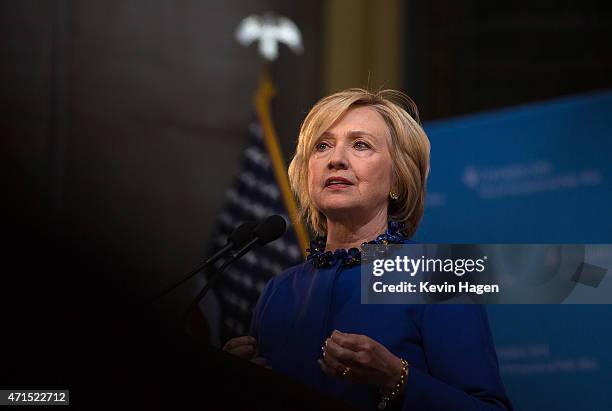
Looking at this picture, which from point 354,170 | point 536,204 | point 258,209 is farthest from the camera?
point 258,209

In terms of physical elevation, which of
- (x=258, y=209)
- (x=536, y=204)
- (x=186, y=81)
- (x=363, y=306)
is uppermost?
(x=186, y=81)

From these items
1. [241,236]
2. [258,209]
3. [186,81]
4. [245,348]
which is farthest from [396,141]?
[186,81]

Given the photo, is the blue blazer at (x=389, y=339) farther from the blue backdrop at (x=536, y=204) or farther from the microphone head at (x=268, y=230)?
the blue backdrop at (x=536, y=204)

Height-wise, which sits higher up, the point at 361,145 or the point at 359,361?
the point at 361,145

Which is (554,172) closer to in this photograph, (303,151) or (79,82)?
(303,151)

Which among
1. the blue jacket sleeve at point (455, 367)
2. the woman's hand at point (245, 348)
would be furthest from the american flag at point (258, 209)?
the blue jacket sleeve at point (455, 367)

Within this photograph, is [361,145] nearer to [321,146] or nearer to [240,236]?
[321,146]

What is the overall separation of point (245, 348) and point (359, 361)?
0.27 m

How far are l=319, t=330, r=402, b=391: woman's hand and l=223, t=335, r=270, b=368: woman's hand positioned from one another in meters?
0.20

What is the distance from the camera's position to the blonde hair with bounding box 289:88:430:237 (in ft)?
5.32

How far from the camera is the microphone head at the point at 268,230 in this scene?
1612 mm

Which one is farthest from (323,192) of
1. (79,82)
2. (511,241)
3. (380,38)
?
(380,38)

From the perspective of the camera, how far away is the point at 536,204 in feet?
9.72

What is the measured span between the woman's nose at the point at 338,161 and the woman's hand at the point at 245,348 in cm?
33
